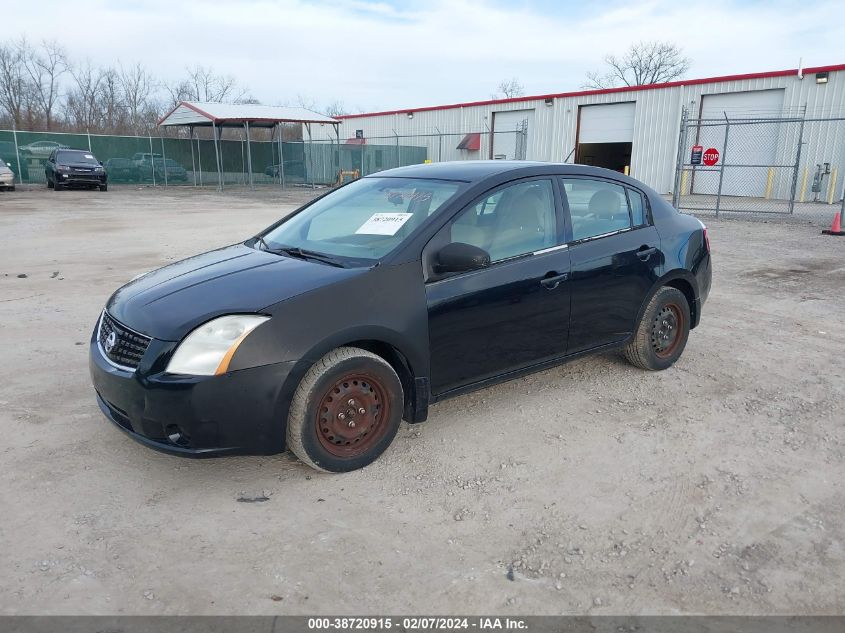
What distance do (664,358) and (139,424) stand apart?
3.71m

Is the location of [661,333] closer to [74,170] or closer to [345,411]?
[345,411]

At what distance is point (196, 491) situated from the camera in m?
3.24

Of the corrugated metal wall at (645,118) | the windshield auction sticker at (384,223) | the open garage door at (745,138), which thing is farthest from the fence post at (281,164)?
the windshield auction sticker at (384,223)

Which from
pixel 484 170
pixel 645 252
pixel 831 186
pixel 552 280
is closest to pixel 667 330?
pixel 645 252

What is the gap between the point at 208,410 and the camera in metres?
3.00

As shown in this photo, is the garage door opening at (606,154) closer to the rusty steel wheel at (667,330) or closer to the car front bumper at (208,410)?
the rusty steel wheel at (667,330)

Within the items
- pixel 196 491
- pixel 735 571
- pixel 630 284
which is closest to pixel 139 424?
pixel 196 491

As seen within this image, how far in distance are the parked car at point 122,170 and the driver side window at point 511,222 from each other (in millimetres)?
31977

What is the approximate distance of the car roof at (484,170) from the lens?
405cm

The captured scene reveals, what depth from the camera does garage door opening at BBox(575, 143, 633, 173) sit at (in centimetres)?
2919

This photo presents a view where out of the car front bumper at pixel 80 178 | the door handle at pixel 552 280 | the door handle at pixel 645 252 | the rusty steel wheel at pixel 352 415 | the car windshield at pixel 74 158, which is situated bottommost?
the rusty steel wheel at pixel 352 415

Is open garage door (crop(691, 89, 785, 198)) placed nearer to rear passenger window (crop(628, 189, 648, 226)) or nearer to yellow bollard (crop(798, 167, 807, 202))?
yellow bollard (crop(798, 167, 807, 202))

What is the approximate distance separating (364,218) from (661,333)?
2.44 metres

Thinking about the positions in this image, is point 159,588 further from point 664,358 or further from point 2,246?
point 2,246
